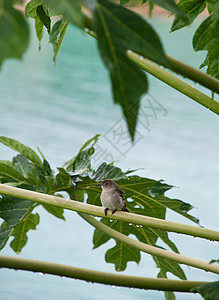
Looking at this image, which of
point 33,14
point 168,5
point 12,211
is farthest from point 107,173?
point 168,5

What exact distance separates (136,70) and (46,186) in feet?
1.82

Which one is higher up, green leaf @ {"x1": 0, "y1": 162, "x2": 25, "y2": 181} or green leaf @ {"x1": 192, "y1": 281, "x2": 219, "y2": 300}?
green leaf @ {"x1": 192, "y1": 281, "x2": 219, "y2": 300}

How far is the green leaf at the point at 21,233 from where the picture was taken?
976 mm

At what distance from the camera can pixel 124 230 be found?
922 mm

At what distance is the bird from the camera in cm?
81

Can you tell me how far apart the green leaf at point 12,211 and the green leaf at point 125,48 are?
0.49m

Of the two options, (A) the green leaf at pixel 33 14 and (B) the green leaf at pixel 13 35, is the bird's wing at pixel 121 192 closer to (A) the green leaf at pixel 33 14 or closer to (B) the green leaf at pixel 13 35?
(A) the green leaf at pixel 33 14

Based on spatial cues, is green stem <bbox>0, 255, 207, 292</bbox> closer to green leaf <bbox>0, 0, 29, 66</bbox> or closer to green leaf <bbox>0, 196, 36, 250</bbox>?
green leaf <bbox>0, 196, 36, 250</bbox>

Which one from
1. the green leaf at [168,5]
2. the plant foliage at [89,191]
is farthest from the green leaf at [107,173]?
the green leaf at [168,5]

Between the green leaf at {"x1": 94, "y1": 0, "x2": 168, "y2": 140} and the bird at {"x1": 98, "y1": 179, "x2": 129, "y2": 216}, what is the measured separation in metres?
0.55

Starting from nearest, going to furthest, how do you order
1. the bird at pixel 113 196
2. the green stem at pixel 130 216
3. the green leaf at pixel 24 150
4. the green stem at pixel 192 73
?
the green stem at pixel 192 73 < the green stem at pixel 130 216 < the bird at pixel 113 196 < the green leaf at pixel 24 150

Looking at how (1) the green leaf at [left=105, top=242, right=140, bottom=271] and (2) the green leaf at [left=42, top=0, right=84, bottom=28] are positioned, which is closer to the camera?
(2) the green leaf at [left=42, top=0, right=84, bottom=28]

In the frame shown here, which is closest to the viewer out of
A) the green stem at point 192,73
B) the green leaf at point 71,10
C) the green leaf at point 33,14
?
the green leaf at point 71,10

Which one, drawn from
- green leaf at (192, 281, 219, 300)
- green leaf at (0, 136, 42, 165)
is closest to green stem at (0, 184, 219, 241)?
green leaf at (192, 281, 219, 300)
